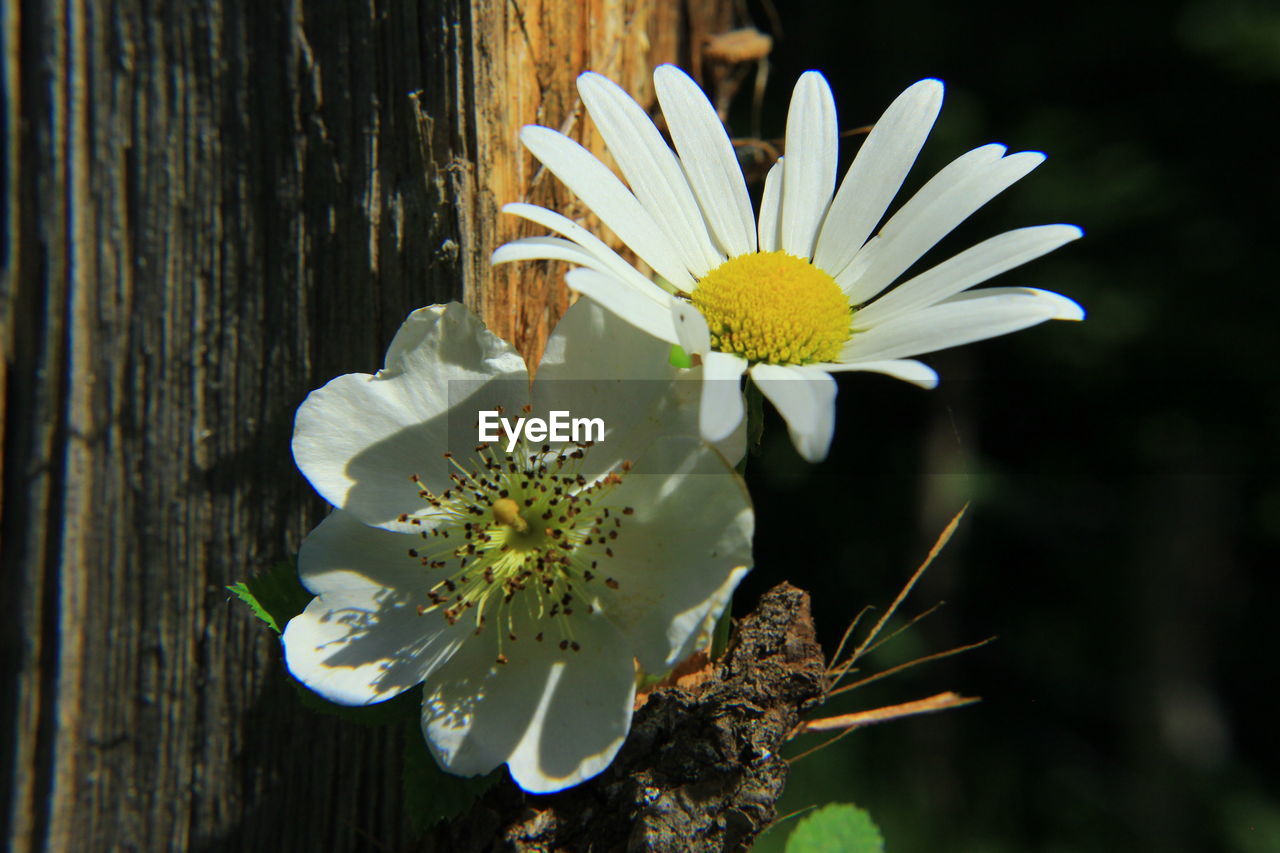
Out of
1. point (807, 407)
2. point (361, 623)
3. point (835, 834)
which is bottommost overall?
point (835, 834)

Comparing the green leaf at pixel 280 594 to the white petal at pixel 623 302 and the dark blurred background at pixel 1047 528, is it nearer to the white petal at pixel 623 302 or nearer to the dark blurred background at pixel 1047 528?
the white petal at pixel 623 302

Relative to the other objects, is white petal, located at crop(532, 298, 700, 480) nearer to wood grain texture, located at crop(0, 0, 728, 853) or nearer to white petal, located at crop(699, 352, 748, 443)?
white petal, located at crop(699, 352, 748, 443)

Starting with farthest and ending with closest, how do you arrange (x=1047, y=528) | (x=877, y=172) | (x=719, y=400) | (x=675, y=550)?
(x=1047, y=528) < (x=877, y=172) < (x=675, y=550) < (x=719, y=400)

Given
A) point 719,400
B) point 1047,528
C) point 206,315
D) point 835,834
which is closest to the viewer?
point 719,400

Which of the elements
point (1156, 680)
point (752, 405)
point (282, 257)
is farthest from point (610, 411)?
point (1156, 680)

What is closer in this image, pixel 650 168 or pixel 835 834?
pixel 650 168

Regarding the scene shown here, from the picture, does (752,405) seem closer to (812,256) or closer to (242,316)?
(812,256)

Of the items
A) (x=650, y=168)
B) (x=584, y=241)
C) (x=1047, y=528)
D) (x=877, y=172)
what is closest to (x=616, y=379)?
(x=584, y=241)

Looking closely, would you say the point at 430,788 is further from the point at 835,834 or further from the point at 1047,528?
the point at 1047,528
